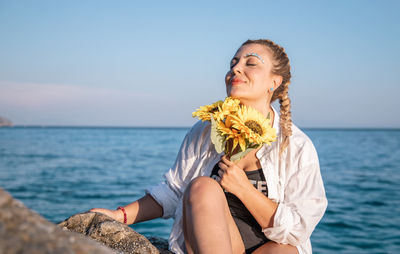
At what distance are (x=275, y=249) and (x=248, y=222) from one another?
31cm

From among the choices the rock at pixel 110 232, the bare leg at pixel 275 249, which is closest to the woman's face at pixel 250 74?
the bare leg at pixel 275 249

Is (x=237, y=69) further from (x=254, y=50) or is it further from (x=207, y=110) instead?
(x=207, y=110)

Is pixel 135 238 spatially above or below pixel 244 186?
below

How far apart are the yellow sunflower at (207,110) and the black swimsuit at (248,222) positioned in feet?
2.22

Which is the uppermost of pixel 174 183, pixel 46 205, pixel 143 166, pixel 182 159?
pixel 182 159

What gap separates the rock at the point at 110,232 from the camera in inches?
116

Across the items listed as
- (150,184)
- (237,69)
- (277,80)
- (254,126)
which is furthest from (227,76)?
(150,184)

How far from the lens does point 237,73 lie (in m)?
3.19

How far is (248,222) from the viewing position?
304cm

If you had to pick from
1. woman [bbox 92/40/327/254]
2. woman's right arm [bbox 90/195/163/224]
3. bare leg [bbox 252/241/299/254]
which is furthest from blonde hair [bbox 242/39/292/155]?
woman's right arm [bbox 90/195/163/224]

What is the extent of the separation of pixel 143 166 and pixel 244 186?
63.7 ft

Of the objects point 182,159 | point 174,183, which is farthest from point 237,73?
point 174,183

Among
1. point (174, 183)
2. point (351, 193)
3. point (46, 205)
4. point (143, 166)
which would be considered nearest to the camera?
point (174, 183)

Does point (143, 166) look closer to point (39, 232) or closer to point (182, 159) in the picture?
point (182, 159)
